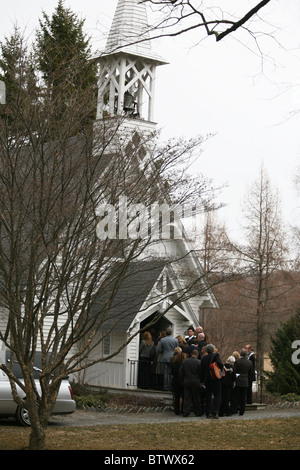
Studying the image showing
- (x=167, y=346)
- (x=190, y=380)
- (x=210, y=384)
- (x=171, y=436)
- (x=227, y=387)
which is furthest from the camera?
(x=167, y=346)

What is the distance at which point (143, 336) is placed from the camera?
24.4 metres

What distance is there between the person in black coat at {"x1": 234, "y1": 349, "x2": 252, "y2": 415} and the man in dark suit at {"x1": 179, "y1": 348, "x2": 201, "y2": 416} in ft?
4.20

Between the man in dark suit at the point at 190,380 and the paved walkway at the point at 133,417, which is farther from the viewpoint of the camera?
the man in dark suit at the point at 190,380

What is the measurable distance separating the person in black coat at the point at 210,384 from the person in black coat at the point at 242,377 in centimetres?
117

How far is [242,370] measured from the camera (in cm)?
2028

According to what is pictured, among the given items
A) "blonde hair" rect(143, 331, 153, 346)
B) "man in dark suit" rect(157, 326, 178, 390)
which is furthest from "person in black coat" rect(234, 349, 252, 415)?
"blonde hair" rect(143, 331, 153, 346)

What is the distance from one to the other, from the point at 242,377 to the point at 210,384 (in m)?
1.51

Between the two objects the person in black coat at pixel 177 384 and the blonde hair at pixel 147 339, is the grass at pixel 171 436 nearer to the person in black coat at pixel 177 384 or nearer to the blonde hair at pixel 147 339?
the person in black coat at pixel 177 384

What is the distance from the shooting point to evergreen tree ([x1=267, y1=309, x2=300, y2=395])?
83.9ft

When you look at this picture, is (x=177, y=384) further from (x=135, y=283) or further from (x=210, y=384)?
(x=135, y=283)

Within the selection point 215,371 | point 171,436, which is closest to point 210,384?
point 215,371

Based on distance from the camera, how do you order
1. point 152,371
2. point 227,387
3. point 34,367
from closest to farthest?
1. point 34,367
2. point 227,387
3. point 152,371

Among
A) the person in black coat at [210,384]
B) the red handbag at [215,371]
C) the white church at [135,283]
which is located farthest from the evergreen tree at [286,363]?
the red handbag at [215,371]

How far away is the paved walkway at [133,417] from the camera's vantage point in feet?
57.9
